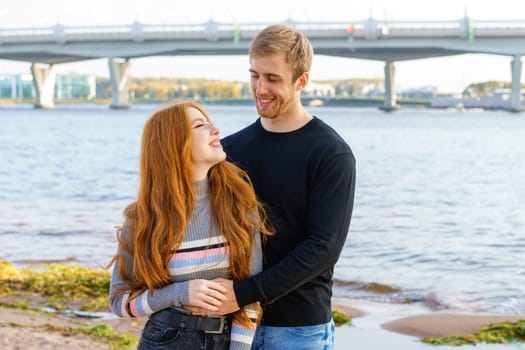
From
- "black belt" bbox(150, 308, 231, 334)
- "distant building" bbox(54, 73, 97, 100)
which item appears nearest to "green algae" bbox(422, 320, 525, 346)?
"black belt" bbox(150, 308, 231, 334)

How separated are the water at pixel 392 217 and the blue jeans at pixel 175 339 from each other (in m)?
7.28

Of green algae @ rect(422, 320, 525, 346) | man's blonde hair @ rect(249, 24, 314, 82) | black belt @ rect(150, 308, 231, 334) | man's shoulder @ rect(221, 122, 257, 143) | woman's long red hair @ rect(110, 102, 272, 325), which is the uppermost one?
man's blonde hair @ rect(249, 24, 314, 82)

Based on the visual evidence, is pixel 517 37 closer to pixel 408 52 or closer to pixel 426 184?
pixel 408 52

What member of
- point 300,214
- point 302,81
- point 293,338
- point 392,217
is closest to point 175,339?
point 293,338

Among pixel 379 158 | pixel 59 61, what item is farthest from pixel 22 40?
pixel 379 158

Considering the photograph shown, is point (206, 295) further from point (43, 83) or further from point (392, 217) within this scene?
point (43, 83)

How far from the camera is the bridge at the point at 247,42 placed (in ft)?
227

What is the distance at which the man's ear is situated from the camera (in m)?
3.03

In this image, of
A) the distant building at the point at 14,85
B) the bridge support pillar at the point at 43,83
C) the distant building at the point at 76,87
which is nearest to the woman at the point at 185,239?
the bridge support pillar at the point at 43,83

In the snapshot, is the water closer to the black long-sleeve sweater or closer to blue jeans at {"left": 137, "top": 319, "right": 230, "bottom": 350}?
the black long-sleeve sweater

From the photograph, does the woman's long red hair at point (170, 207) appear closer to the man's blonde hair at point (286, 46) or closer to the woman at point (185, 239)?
the woman at point (185, 239)

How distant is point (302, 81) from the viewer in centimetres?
305

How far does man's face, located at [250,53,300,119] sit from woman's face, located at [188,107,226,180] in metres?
0.21

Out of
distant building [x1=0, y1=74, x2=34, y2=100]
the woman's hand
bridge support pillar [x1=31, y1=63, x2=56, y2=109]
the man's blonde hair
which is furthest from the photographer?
distant building [x1=0, y1=74, x2=34, y2=100]
